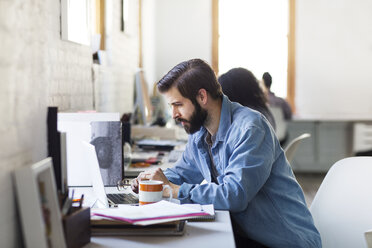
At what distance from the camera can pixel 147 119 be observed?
436 cm

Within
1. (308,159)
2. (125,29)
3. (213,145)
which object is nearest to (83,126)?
(213,145)

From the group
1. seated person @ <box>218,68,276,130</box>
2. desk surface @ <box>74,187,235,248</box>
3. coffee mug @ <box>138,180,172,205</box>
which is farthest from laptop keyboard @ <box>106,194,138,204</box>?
seated person @ <box>218,68,276,130</box>

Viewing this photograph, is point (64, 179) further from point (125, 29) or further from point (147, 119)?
point (125, 29)

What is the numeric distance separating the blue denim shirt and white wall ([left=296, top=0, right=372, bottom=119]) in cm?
513

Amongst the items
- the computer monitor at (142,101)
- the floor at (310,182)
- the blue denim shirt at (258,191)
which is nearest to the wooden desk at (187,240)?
the blue denim shirt at (258,191)

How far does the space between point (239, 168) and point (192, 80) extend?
1.49 ft

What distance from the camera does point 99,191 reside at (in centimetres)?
170

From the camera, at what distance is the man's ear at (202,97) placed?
1952mm

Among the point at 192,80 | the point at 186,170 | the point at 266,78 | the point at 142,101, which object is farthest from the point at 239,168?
the point at 266,78

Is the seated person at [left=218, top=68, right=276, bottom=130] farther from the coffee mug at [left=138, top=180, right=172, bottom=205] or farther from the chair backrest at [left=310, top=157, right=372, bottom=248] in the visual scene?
the coffee mug at [left=138, top=180, right=172, bottom=205]

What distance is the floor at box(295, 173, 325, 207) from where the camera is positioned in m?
5.44

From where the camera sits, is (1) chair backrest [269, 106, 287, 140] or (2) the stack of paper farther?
(1) chair backrest [269, 106, 287, 140]

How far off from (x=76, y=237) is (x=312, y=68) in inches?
235

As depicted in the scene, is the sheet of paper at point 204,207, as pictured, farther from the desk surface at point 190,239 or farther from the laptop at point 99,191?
the laptop at point 99,191
